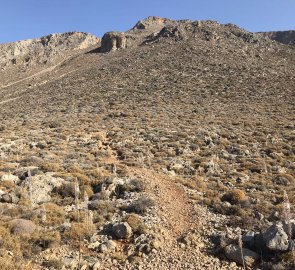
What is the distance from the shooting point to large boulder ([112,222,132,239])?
13133mm

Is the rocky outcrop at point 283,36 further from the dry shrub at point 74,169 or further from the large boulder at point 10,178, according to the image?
the large boulder at point 10,178

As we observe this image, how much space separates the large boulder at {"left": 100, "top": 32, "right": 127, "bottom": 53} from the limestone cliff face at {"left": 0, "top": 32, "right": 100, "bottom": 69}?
14.4 meters

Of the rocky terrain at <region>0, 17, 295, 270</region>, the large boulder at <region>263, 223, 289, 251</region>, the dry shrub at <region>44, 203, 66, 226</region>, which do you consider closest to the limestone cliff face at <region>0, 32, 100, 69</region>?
the rocky terrain at <region>0, 17, 295, 270</region>

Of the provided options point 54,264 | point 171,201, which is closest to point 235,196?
point 171,201

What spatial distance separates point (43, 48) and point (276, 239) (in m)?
108

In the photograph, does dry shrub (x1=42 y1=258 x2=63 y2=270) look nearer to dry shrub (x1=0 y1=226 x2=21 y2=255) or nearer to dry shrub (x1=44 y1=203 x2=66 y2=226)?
dry shrub (x1=0 y1=226 x2=21 y2=255)

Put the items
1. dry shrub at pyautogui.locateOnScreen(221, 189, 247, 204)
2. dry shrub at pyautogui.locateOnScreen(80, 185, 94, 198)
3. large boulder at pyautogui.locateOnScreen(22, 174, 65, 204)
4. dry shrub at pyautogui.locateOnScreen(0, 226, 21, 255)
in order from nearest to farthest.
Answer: dry shrub at pyautogui.locateOnScreen(0, 226, 21, 255) < large boulder at pyautogui.locateOnScreen(22, 174, 65, 204) < dry shrub at pyautogui.locateOnScreen(221, 189, 247, 204) < dry shrub at pyautogui.locateOnScreen(80, 185, 94, 198)

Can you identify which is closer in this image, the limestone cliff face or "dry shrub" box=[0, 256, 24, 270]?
"dry shrub" box=[0, 256, 24, 270]

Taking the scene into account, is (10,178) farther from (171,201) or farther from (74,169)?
(171,201)

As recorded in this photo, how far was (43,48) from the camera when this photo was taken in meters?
111

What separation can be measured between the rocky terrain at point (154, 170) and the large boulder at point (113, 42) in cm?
2593

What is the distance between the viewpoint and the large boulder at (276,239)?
38.9ft

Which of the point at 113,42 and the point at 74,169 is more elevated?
the point at 113,42

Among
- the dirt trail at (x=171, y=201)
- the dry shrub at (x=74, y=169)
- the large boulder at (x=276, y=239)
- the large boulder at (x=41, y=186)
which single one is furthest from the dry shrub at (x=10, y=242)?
the large boulder at (x=276, y=239)
